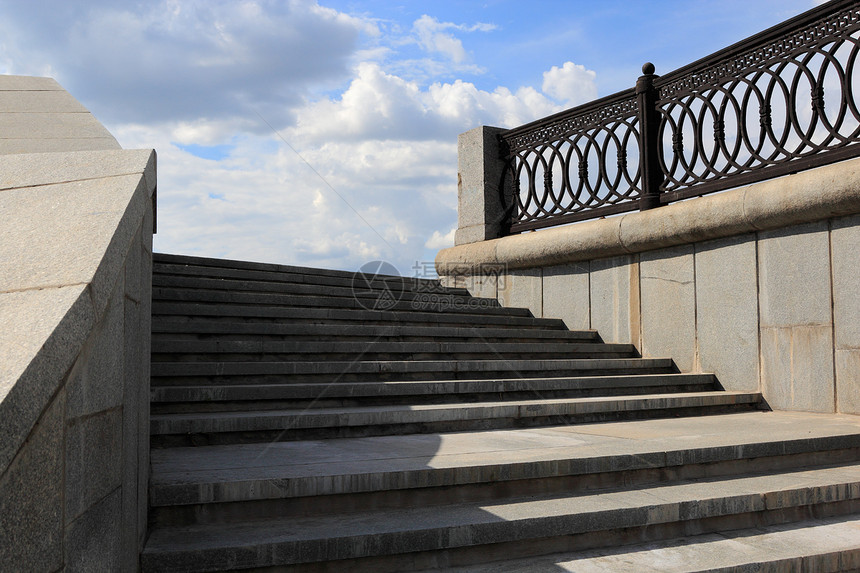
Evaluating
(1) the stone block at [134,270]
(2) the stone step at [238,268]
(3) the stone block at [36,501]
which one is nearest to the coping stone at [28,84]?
(2) the stone step at [238,268]

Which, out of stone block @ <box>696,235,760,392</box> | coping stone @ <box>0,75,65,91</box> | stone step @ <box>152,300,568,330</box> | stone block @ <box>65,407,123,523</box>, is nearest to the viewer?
stone block @ <box>65,407,123,523</box>

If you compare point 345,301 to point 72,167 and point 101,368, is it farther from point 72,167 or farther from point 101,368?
point 101,368

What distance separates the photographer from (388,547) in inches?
118

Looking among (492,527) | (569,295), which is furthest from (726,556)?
(569,295)

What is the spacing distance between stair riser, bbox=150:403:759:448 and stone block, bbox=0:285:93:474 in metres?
2.75

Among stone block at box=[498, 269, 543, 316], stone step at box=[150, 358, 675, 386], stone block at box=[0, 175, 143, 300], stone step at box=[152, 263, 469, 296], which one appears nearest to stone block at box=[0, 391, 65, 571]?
stone block at box=[0, 175, 143, 300]

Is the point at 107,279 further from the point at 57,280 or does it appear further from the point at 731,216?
the point at 731,216

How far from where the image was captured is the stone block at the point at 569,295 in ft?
29.0

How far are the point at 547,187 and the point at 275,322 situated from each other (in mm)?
4512

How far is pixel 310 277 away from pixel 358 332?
1.95 meters

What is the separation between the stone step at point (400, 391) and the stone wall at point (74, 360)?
75.0 inches

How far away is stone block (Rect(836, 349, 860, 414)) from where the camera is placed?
6.00 m

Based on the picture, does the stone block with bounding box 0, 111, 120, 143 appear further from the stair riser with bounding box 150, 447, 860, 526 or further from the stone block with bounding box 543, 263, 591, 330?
the stone block with bounding box 543, 263, 591, 330

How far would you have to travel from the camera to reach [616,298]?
8.45 m
